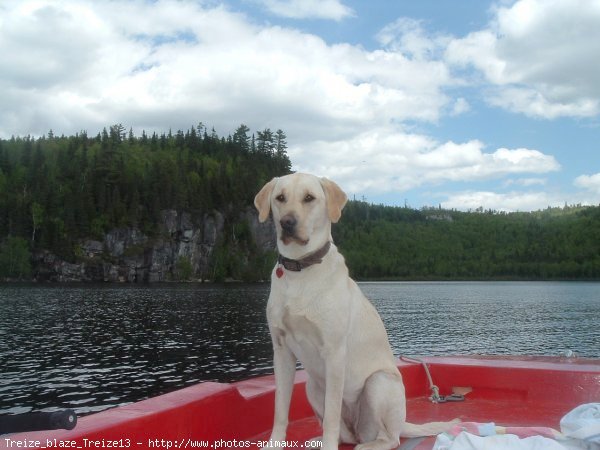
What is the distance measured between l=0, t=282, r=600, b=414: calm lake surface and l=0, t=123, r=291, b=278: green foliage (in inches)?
2670

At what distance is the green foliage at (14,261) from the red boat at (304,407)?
121610 millimetres

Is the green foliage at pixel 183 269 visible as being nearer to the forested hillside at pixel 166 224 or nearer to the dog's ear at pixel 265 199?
the forested hillside at pixel 166 224

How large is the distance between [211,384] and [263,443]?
0.70 m

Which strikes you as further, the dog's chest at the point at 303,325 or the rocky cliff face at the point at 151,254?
the rocky cliff face at the point at 151,254

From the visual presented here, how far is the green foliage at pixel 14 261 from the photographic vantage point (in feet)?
372

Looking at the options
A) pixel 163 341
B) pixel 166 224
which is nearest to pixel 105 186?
pixel 166 224

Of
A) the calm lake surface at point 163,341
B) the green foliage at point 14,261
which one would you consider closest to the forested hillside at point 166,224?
the green foliage at point 14,261

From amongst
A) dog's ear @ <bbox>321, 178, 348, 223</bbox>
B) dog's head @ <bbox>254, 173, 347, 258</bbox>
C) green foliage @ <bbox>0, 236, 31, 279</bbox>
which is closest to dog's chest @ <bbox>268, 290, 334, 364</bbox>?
dog's head @ <bbox>254, 173, 347, 258</bbox>

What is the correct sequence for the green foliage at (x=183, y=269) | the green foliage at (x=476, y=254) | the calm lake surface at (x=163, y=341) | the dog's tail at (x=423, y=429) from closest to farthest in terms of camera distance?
the dog's tail at (x=423, y=429) → the calm lake surface at (x=163, y=341) → the green foliage at (x=183, y=269) → the green foliage at (x=476, y=254)

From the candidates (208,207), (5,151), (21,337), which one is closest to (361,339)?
(21,337)

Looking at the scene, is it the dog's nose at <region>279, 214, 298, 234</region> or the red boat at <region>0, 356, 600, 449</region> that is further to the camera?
the dog's nose at <region>279, 214, 298, 234</region>

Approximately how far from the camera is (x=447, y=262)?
600ft

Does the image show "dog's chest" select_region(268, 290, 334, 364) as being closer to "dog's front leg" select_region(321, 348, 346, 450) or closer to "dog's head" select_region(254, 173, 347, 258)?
"dog's front leg" select_region(321, 348, 346, 450)

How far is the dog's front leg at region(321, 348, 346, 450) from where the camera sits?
4043 millimetres
